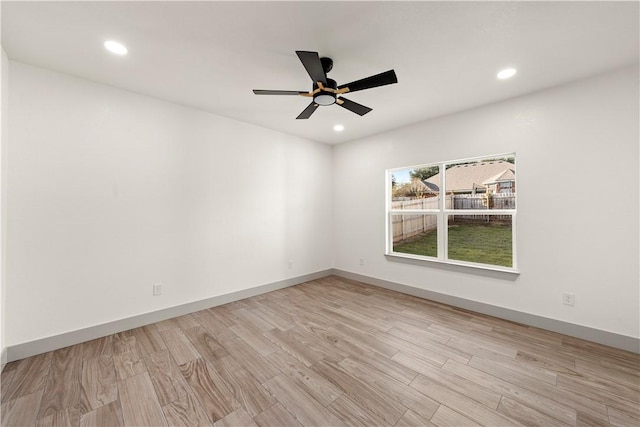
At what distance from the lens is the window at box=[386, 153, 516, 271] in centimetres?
316

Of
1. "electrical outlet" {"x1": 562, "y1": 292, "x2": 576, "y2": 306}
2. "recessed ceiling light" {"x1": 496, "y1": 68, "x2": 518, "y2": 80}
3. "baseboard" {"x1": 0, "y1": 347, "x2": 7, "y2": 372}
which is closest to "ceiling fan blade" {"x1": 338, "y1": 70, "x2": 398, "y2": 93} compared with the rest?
"recessed ceiling light" {"x1": 496, "y1": 68, "x2": 518, "y2": 80}

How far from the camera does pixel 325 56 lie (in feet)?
7.03

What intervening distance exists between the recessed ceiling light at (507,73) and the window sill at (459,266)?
2.12m

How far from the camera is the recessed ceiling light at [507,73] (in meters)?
2.34

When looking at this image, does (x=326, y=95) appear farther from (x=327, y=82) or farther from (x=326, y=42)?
(x=326, y=42)

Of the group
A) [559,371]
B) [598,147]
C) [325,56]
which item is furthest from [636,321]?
[325,56]

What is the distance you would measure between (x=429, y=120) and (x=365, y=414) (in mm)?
3609

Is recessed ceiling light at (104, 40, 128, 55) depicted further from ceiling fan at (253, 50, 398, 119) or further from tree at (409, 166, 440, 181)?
tree at (409, 166, 440, 181)

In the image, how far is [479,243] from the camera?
3.57 metres

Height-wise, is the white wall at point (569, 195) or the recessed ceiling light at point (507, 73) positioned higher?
the recessed ceiling light at point (507, 73)

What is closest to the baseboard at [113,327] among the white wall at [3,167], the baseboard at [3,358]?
the baseboard at [3,358]

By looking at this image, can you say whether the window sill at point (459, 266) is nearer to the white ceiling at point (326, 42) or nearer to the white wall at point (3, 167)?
the white ceiling at point (326, 42)

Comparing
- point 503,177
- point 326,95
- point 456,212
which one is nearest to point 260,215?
point 326,95

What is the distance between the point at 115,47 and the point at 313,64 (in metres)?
1.66
